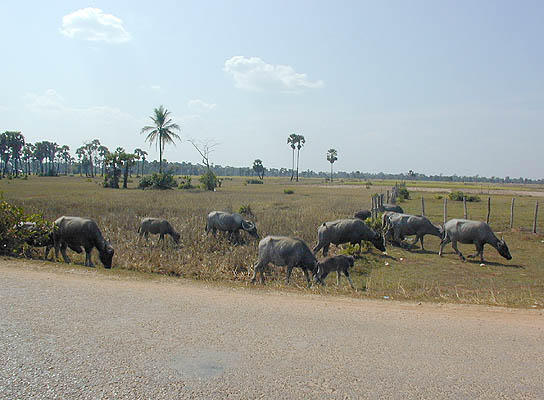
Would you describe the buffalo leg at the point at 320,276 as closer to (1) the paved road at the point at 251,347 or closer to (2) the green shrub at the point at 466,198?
(1) the paved road at the point at 251,347

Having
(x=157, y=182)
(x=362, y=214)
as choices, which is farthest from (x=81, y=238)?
(x=157, y=182)

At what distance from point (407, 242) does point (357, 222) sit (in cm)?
415

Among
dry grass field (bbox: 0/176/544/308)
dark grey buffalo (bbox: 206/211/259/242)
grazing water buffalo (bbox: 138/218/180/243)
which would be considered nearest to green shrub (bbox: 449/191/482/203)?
dry grass field (bbox: 0/176/544/308)

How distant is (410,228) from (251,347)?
45.9ft

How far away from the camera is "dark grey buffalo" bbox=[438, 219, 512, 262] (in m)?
14.6

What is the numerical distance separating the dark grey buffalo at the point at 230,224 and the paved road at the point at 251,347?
384 inches

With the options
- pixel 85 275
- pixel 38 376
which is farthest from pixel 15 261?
pixel 38 376

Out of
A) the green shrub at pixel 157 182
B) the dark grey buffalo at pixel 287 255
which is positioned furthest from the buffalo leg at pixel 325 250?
the green shrub at pixel 157 182

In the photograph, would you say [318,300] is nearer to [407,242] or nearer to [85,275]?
[85,275]

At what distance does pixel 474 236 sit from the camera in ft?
49.2

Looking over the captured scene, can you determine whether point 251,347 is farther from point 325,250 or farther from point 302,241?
point 325,250

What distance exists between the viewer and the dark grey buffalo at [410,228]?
56.7 ft

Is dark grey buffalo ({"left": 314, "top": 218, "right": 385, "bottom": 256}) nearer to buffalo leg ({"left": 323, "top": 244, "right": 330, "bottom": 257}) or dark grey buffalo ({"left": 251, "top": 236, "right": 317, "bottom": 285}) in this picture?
buffalo leg ({"left": 323, "top": 244, "right": 330, "bottom": 257})

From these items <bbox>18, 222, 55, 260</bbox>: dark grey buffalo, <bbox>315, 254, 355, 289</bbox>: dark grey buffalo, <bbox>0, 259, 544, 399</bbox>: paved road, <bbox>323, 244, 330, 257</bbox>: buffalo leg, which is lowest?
<bbox>323, 244, 330, 257</bbox>: buffalo leg
